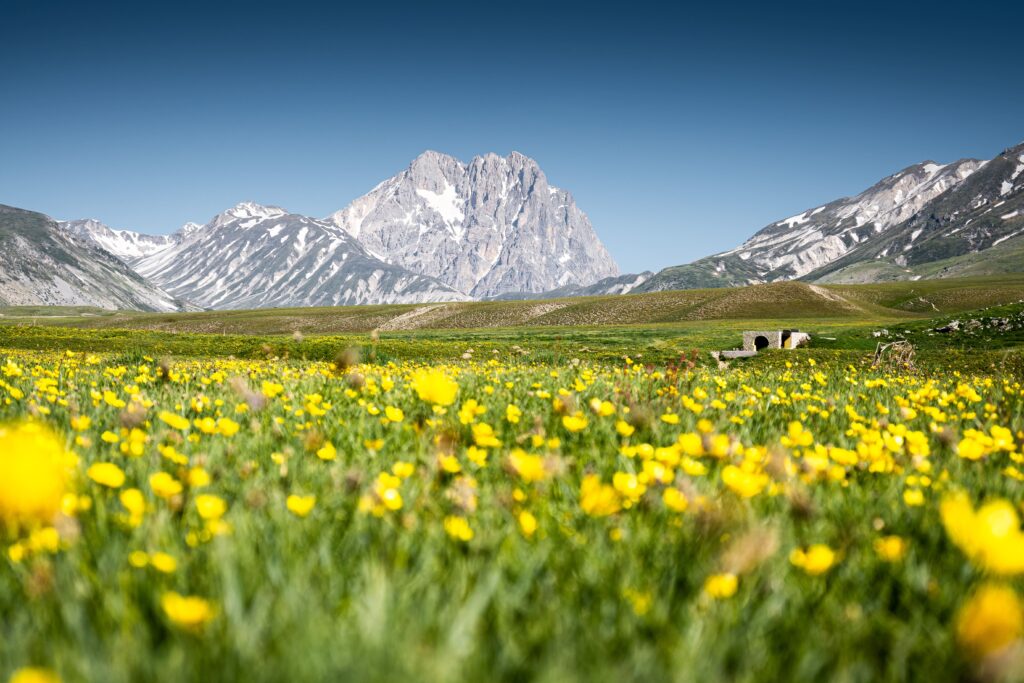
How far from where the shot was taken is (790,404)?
6.29 m

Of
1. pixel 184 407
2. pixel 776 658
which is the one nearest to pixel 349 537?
pixel 776 658

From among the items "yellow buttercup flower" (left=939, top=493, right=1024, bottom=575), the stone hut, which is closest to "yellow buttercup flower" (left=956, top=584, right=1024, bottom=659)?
"yellow buttercup flower" (left=939, top=493, right=1024, bottom=575)

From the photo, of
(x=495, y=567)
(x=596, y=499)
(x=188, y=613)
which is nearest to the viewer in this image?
(x=188, y=613)

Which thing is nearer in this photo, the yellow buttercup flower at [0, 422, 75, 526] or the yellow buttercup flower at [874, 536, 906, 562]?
the yellow buttercup flower at [0, 422, 75, 526]

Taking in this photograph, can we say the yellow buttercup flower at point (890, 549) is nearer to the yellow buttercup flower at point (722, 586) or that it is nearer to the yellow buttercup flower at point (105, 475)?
the yellow buttercup flower at point (722, 586)

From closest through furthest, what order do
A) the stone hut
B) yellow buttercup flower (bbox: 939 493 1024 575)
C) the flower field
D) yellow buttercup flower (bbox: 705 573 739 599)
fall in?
1. the flower field
2. yellow buttercup flower (bbox: 939 493 1024 575)
3. yellow buttercup flower (bbox: 705 573 739 599)
4. the stone hut

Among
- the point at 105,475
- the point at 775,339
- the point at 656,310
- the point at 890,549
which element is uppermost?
the point at 656,310

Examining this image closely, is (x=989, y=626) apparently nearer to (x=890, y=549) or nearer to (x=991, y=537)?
(x=991, y=537)

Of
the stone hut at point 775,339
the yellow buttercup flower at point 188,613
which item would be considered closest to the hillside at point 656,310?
the stone hut at point 775,339

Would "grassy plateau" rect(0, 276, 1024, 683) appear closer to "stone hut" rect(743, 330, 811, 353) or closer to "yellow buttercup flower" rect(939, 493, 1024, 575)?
"yellow buttercup flower" rect(939, 493, 1024, 575)

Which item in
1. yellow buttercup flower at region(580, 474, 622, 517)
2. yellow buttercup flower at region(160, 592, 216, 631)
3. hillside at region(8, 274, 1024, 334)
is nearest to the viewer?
yellow buttercup flower at region(160, 592, 216, 631)

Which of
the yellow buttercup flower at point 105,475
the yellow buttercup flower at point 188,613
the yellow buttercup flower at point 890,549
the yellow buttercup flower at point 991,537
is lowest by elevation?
the yellow buttercup flower at point 890,549

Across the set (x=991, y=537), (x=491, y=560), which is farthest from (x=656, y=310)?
(x=991, y=537)

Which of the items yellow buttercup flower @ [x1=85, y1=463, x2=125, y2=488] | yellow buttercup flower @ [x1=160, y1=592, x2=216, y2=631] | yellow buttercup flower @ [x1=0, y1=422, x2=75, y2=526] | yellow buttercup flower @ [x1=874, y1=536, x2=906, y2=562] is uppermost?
yellow buttercup flower @ [x1=0, y1=422, x2=75, y2=526]
